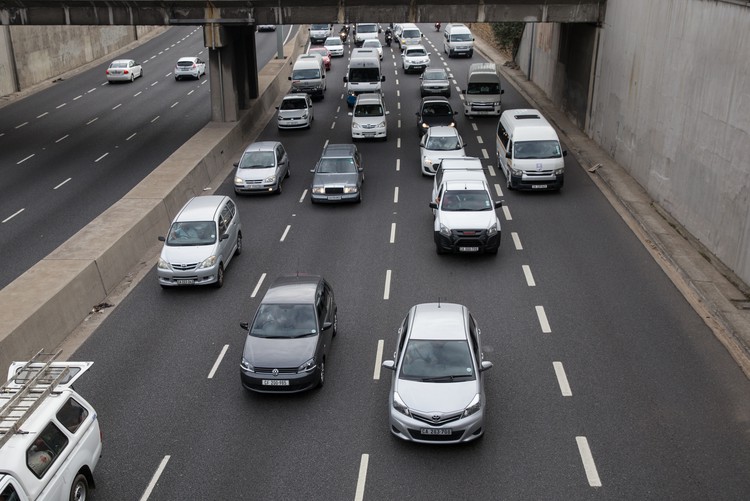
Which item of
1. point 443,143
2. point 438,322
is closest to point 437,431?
point 438,322

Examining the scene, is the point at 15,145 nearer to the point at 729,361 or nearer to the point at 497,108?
the point at 497,108

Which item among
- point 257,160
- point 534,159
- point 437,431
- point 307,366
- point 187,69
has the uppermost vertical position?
point 534,159

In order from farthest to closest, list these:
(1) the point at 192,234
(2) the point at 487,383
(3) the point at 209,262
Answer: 1. (1) the point at 192,234
2. (3) the point at 209,262
3. (2) the point at 487,383

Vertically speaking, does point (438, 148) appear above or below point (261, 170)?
above

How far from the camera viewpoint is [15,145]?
1470 inches

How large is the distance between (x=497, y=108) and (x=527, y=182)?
13.9m

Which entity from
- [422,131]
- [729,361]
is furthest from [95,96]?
[729,361]

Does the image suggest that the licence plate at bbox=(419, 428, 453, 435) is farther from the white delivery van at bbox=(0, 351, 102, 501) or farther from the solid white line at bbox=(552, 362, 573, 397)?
the white delivery van at bbox=(0, 351, 102, 501)

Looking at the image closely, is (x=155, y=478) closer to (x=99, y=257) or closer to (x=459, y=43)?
(x=99, y=257)

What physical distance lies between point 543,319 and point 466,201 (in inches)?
229

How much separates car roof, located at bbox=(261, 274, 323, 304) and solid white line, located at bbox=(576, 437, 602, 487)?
244 inches

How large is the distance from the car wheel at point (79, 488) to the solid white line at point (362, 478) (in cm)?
427

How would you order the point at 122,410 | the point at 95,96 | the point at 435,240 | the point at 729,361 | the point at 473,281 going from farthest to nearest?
the point at 95,96, the point at 435,240, the point at 473,281, the point at 729,361, the point at 122,410

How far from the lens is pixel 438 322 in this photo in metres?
14.9
